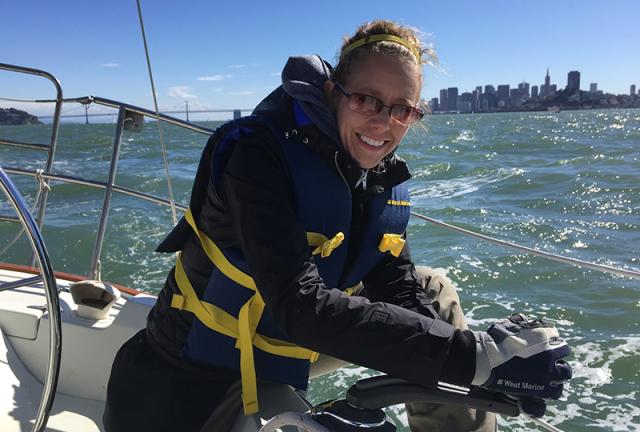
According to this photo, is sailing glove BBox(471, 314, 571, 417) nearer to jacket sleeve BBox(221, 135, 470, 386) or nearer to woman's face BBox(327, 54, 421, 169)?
jacket sleeve BBox(221, 135, 470, 386)

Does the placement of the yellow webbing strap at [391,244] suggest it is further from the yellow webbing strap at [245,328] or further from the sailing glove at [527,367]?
the sailing glove at [527,367]

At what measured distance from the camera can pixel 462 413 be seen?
1388mm

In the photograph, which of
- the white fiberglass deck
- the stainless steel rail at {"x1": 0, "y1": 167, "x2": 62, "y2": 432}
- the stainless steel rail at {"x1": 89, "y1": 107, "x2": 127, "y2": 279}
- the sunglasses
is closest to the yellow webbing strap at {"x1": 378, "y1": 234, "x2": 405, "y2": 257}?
the sunglasses

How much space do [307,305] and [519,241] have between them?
Answer: 6.67 metres

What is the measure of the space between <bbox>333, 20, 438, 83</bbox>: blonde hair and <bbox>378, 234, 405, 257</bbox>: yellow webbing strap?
0.40 metres

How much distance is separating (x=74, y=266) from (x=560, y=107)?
100746mm

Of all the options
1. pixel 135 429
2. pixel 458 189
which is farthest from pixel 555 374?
pixel 458 189

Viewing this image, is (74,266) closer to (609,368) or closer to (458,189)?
(609,368)

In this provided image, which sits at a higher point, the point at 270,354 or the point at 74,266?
the point at 270,354

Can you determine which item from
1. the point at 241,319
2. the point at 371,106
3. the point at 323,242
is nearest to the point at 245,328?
the point at 241,319

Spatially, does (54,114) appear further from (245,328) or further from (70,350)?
(245,328)

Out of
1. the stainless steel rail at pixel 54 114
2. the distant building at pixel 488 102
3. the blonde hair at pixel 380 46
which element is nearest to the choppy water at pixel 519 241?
the blonde hair at pixel 380 46

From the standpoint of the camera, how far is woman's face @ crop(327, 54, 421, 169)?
49.9 inches

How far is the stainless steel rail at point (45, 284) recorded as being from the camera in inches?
47.4
